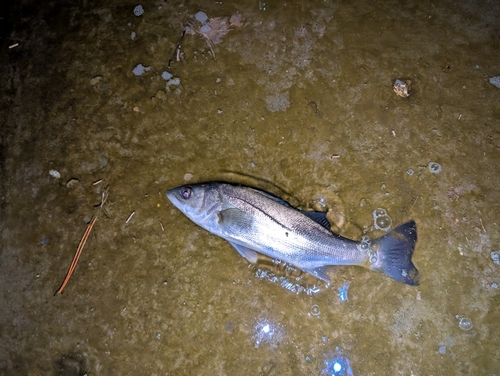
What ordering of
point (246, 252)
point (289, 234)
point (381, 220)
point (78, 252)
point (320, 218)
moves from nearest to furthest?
point (289, 234) < point (320, 218) < point (246, 252) < point (381, 220) < point (78, 252)

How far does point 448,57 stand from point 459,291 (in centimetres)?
244

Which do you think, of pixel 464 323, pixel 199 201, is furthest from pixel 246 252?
pixel 464 323

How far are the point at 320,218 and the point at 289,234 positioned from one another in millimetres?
359

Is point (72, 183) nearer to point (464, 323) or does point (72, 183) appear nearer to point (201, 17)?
point (201, 17)

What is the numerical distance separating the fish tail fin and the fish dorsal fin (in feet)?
1.54

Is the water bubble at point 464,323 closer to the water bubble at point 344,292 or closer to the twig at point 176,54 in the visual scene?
the water bubble at point 344,292

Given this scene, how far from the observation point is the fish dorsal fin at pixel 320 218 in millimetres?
3256

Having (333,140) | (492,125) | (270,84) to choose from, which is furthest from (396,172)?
(270,84)

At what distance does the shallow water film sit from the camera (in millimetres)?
3383

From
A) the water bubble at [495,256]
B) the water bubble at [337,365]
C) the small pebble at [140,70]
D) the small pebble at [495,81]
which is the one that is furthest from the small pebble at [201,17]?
the water bubble at [495,256]

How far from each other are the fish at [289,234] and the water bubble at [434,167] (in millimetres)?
606

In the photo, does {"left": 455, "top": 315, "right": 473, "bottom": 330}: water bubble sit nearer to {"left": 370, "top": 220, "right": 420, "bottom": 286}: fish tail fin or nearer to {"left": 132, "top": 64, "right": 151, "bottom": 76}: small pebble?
{"left": 370, "top": 220, "right": 420, "bottom": 286}: fish tail fin

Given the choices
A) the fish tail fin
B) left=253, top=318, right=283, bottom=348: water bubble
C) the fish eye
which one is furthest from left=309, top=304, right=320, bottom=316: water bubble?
the fish eye

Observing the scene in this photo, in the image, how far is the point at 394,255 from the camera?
126 inches
